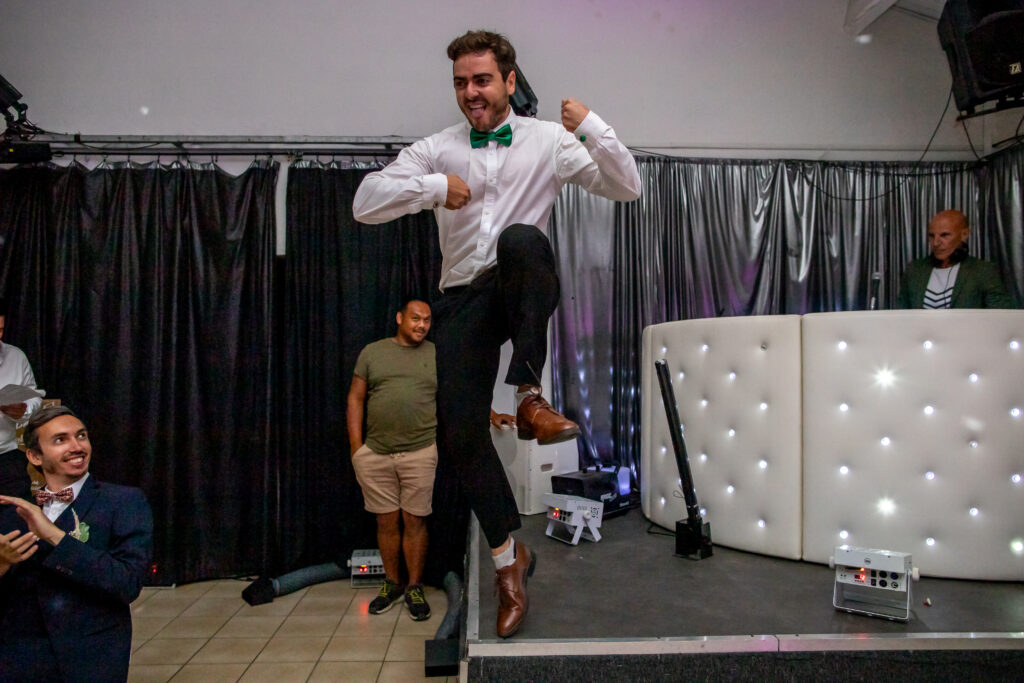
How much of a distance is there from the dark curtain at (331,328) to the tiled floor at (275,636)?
15.6 inches

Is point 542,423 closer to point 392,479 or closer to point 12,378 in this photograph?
point 392,479

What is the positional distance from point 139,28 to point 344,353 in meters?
2.97

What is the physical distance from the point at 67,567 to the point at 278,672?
150 cm

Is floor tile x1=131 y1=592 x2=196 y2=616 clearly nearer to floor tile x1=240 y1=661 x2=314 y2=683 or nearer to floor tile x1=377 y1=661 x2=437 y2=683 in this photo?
floor tile x1=240 y1=661 x2=314 y2=683

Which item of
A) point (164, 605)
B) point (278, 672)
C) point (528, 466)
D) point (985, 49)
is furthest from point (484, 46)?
point (164, 605)

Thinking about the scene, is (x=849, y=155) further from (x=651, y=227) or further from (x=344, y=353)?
(x=344, y=353)

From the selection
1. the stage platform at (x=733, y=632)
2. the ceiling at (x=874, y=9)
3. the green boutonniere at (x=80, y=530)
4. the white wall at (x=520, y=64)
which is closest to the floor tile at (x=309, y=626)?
the stage platform at (x=733, y=632)

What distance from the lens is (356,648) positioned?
11.3ft

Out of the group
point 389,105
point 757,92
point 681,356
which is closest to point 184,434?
point 389,105

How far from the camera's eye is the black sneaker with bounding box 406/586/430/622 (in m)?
3.88

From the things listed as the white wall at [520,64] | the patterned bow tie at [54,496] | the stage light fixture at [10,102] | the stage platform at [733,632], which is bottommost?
the stage platform at [733,632]

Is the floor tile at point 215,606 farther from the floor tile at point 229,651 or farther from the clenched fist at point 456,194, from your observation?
the clenched fist at point 456,194

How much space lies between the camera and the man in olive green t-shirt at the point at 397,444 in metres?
4.23

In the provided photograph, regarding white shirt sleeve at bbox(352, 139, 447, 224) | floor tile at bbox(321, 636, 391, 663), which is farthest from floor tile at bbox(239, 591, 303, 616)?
white shirt sleeve at bbox(352, 139, 447, 224)
